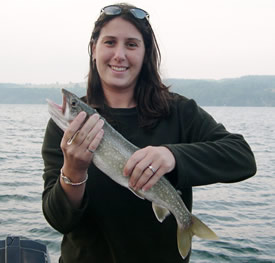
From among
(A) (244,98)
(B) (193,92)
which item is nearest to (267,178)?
(B) (193,92)

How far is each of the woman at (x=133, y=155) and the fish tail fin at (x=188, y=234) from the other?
12cm

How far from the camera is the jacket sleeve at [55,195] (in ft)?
8.65

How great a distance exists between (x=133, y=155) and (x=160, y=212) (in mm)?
530

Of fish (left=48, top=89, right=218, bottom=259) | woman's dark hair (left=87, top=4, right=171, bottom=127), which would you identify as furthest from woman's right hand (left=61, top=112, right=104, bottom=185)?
woman's dark hair (left=87, top=4, right=171, bottom=127)

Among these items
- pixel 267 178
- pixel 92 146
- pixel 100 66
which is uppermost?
pixel 100 66

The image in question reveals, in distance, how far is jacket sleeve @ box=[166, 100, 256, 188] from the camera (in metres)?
2.54

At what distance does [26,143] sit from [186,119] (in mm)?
25378

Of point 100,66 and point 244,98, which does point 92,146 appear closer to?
point 100,66

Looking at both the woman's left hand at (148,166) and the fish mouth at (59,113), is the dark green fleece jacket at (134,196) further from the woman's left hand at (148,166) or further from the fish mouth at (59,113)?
the fish mouth at (59,113)

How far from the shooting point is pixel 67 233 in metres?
2.84

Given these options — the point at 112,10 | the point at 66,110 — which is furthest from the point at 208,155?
the point at 112,10

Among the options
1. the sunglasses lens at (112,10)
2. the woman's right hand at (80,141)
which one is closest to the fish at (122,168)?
the woman's right hand at (80,141)

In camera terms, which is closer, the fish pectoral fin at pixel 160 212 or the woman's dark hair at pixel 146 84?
the fish pectoral fin at pixel 160 212

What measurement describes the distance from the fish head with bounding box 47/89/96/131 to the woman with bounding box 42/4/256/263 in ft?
0.73
